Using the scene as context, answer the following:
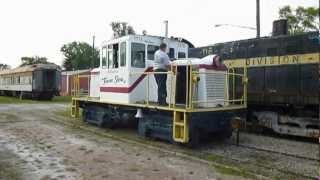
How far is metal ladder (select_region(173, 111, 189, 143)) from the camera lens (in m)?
10.0

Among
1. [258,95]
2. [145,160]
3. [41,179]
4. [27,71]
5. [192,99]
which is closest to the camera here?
[41,179]

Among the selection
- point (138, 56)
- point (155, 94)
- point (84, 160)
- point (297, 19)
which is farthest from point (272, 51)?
point (297, 19)

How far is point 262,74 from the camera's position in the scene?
13.0 metres

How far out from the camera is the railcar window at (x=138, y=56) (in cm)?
1221

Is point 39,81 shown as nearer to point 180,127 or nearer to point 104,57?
point 104,57

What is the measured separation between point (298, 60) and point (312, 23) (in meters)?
21.1

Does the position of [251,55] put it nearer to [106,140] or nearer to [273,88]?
[273,88]

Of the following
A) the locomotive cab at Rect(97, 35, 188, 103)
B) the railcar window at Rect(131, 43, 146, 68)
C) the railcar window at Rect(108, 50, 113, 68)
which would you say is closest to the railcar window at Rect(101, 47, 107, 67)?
the railcar window at Rect(108, 50, 113, 68)

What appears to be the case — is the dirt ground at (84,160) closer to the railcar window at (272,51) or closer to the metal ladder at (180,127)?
the metal ladder at (180,127)

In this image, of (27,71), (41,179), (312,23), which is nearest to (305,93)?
(41,179)

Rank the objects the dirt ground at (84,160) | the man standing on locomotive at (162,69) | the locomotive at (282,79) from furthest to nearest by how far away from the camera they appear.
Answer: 1. the locomotive at (282,79)
2. the man standing on locomotive at (162,69)
3. the dirt ground at (84,160)

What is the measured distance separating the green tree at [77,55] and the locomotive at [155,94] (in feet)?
227

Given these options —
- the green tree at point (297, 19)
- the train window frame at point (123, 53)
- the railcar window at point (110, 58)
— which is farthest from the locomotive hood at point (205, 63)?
the green tree at point (297, 19)

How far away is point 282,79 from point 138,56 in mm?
4158
